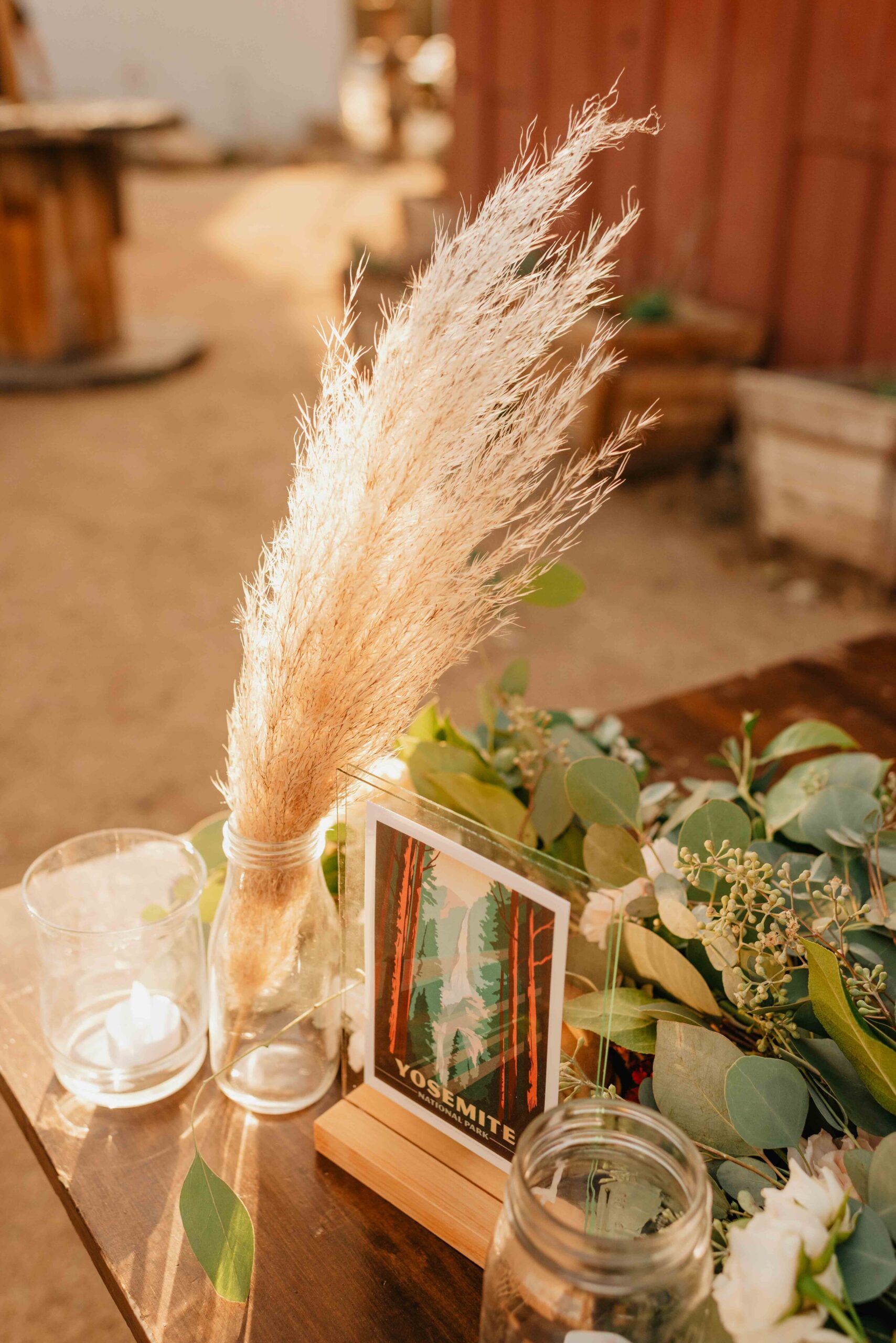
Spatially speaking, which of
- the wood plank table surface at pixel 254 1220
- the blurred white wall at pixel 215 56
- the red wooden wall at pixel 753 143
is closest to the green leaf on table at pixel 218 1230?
the wood plank table surface at pixel 254 1220

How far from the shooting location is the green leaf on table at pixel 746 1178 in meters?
0.59

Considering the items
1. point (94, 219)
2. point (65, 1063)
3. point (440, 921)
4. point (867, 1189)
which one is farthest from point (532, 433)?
point (94, 219)

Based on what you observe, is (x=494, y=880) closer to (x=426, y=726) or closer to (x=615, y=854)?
(x=615, y=854)

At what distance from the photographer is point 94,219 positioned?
4980 mm

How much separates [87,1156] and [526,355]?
56 centimetres

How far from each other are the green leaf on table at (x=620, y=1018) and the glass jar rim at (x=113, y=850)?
0.27 metres

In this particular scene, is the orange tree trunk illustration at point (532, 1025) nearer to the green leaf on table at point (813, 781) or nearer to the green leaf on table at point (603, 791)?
the green leaf on table at point (603, 791)

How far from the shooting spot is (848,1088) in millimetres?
610

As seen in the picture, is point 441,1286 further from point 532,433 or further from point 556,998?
point 532,433

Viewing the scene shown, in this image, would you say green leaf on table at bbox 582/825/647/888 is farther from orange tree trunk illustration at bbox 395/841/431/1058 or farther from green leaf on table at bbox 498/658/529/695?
green leaf on table at bbox 498/658/529/695

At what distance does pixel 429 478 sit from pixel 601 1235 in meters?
0.36

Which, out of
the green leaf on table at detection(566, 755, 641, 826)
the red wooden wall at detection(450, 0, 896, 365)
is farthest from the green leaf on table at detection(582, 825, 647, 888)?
the red wooden wall at detection(450, 0, 896, 365)

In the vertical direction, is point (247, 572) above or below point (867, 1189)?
below

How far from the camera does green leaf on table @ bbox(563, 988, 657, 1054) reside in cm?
63
